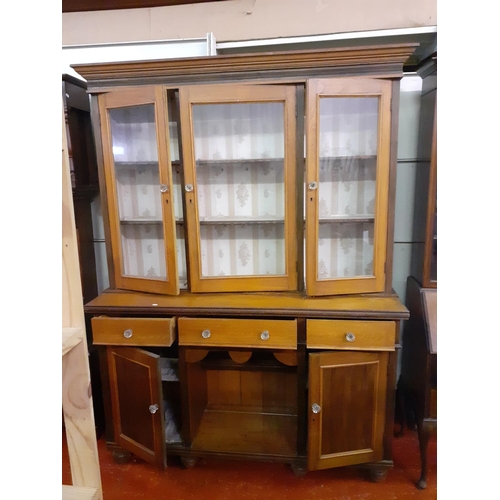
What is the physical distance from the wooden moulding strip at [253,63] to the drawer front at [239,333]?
977 mm

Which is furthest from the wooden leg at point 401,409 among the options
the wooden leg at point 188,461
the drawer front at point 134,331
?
the drawer front at point 134,331

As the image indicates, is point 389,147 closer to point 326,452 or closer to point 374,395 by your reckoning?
point 374,395

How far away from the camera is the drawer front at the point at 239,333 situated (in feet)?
4.91

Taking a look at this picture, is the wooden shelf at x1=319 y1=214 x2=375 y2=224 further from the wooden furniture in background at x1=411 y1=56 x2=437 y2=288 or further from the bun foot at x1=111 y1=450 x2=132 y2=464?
the bun foot at x1=111 y1=450 x2=132 y2=464

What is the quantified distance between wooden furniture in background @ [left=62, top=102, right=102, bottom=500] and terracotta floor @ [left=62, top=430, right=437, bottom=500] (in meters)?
0.93

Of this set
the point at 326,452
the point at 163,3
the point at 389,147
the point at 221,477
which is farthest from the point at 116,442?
the point at 163,3

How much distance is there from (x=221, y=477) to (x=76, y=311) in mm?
1287

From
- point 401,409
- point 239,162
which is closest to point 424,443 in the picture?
point 401,409

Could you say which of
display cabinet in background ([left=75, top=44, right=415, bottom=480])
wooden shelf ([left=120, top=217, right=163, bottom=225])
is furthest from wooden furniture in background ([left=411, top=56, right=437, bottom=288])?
wooden shelf ([left=120, top=217, right=163, bottom=225])

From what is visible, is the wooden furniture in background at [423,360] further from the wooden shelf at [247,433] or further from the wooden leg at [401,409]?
the wooden shelf at [247,433]

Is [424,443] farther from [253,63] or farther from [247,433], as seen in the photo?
[253,63]

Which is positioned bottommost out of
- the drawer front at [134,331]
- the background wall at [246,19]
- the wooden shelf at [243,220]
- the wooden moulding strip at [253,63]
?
the drawer front at [134,331]

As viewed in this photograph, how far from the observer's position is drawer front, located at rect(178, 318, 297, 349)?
150cm
